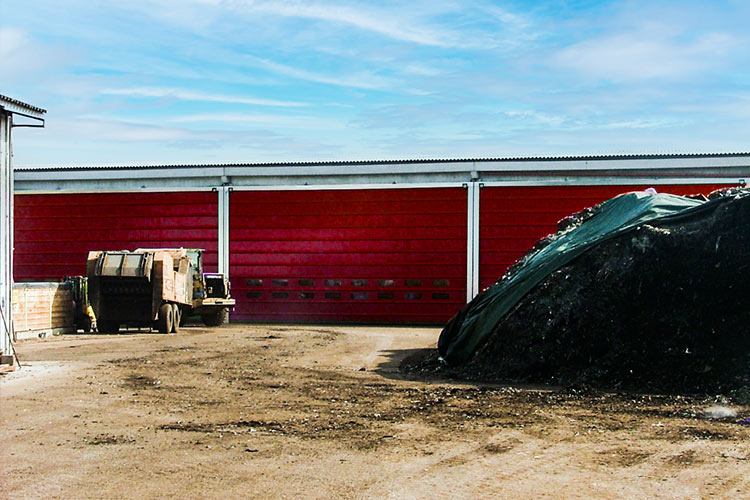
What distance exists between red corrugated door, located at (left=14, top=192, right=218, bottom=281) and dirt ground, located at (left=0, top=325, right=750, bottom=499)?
42.5 ft

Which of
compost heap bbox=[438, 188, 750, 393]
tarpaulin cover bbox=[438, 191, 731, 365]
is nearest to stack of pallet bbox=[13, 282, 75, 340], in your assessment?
tarpaulin cover bbox=[438, 191, 731, 365]

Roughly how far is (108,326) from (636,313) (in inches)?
539

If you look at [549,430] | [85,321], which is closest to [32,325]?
[85,321]

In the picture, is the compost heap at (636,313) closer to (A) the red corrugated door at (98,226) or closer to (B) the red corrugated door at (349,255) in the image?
(B) the red corrugated door at (349,255)

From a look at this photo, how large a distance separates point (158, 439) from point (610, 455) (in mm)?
4283

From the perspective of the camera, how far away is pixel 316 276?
24.8 m

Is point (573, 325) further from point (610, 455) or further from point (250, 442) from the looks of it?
point (250, 442)

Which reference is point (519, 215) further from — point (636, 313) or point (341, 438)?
point (341, 438)

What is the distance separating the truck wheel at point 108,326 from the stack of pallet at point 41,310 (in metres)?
0.87

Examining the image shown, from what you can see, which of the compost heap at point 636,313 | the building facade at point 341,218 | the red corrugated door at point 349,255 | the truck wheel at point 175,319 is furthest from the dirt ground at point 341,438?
the building facade at point 341,218

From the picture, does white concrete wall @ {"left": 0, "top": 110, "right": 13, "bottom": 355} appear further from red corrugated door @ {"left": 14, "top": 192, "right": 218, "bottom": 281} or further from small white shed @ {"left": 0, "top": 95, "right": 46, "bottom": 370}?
red corrugated door @ {"left": 14, "top": 192, "right": 218, "bottom": 281}

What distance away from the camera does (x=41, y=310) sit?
63.4ft

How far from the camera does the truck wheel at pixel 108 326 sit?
790 inches

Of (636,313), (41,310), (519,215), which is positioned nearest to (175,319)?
(41,310)
